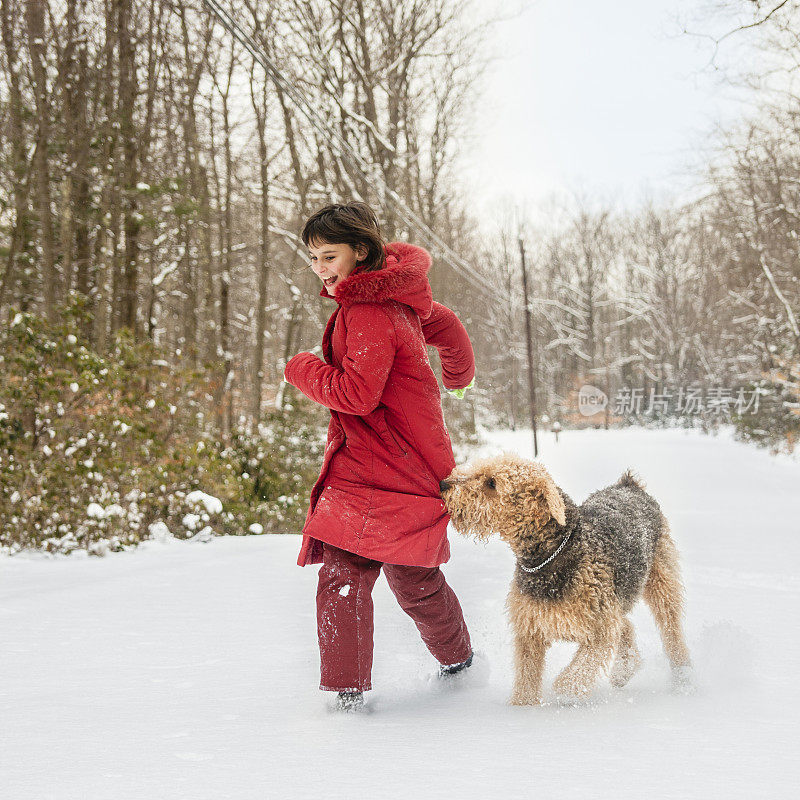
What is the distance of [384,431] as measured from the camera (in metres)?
2.46

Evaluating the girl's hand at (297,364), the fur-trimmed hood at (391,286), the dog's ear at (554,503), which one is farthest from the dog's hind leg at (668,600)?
the girl's hand at (297,364)

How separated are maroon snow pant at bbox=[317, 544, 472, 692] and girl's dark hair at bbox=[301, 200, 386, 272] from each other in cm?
106

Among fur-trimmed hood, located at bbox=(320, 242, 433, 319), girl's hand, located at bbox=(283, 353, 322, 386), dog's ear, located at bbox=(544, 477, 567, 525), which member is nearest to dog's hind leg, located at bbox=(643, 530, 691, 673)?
dog's ear, located at bbox=(544, 477, 567, 525)

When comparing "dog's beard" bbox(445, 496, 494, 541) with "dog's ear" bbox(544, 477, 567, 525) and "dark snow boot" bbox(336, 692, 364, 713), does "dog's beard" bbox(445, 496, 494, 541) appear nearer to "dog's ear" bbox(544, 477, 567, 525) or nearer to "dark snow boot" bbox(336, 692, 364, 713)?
"dog's ear" bbox(544, 477, 567, 525)

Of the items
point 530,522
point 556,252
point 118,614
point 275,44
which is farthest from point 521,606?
point 556,252

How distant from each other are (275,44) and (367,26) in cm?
174

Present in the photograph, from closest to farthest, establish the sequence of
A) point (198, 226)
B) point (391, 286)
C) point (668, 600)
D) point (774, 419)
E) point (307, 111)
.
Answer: point (391, 286)
point (668, 600)
point (307, 111)
point (198, 226)
point (774, 419)

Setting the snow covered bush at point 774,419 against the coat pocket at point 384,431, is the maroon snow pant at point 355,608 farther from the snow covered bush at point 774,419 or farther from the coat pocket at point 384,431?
the snow covered bush at point 774,419

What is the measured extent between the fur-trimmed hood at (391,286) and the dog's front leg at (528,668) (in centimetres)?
130

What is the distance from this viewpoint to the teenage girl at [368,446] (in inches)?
93.0

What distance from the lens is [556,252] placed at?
37.9 metres

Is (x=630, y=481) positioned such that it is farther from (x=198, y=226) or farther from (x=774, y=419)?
(x=774, y=419)

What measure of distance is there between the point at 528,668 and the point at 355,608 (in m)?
0.69

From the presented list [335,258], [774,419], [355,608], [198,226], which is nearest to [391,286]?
[335,258]
